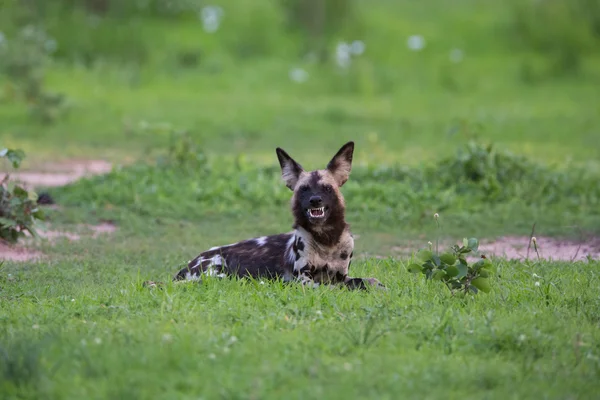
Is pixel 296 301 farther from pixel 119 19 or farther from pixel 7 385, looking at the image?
pixel 119 19

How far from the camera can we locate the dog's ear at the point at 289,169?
8102 mm

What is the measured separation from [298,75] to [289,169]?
18356 mm

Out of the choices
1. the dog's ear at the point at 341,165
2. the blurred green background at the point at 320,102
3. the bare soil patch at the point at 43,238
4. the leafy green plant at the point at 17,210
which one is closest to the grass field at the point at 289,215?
the blurred green background at the point at 320,102

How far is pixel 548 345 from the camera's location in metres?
6.06

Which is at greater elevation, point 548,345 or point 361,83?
point 361,83

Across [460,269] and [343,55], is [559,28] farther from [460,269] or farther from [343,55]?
[460,269]

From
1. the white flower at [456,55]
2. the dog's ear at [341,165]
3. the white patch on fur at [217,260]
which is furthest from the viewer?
the white flower at [456,55]

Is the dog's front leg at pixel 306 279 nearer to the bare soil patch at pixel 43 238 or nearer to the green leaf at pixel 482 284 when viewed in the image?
the green leaf at pixel 482 284

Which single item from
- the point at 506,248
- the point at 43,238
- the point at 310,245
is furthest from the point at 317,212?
the point at 43,238

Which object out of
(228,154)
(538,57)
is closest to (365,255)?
(228,154)

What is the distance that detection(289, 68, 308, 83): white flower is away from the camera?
26.1m

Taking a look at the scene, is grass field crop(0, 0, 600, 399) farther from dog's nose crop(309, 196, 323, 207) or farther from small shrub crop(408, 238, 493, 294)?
dog's nose crop(309, 196, 323, 207)

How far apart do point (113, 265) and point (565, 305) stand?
438 centimetres

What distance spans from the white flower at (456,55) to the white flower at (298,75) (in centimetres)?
460
